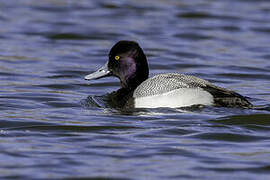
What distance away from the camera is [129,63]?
11227 mm

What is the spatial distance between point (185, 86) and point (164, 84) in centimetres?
31

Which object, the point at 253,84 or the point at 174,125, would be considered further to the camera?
the point at 253,84

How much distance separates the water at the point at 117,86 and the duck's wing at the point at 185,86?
16cm

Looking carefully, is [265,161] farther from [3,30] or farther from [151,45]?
[3,30]

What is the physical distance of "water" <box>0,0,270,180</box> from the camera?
24.8 feet

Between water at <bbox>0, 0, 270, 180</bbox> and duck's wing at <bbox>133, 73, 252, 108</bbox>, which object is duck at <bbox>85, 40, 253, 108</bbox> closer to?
duck's wing at <bbox>133, 73, 252, 108</bbox>

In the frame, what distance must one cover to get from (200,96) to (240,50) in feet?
23.3

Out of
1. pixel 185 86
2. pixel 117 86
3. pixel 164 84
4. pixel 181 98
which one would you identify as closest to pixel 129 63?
pixel 164 84

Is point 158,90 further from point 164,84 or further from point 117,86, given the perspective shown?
point 117,86

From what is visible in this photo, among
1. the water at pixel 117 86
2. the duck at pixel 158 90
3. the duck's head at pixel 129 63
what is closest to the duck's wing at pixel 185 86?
the duck at pixel 158 90


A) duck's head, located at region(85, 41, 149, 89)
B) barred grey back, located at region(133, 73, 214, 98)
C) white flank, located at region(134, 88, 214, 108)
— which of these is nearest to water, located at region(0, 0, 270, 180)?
white flank, located at region(134, 88, 214, 108)

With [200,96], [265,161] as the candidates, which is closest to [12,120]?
[200,96]

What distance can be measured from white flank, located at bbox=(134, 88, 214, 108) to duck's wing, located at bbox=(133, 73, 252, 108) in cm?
7

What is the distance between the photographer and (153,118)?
382 inches
